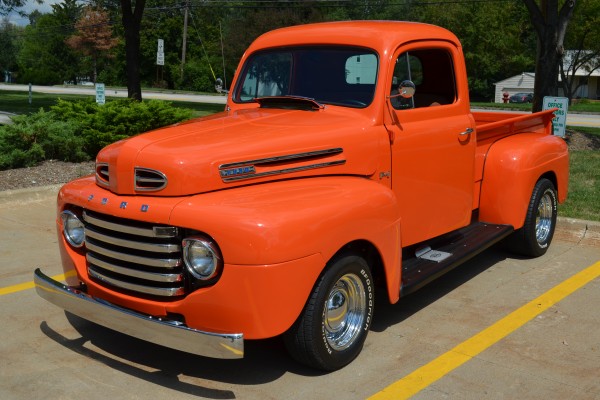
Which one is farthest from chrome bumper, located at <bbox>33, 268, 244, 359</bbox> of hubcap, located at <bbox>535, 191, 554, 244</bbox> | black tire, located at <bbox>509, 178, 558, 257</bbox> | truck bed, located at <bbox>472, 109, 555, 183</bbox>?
hubcap, located at <bbox>535, 191, 554, 244</bbox>

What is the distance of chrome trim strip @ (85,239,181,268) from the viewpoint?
12.1ft

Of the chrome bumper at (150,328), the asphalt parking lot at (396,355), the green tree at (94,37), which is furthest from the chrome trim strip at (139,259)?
the green tree at (94,37)

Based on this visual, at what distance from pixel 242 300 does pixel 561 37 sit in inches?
491

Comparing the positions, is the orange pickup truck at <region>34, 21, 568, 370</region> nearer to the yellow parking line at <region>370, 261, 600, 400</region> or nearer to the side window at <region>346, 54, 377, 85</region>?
the side window at <region>346, 54, 377, 85</region>

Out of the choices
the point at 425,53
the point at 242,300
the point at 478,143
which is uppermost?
the point at 425,53

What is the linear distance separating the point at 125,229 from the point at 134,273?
0.25 m

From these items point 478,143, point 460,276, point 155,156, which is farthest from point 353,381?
point 478,143

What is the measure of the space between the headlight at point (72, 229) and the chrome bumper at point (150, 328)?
0.31 m

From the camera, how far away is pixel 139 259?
12.5 ft

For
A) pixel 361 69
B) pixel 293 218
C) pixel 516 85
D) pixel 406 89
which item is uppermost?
pixel 516 85

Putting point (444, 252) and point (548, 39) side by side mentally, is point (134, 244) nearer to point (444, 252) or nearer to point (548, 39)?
point (444, 252)

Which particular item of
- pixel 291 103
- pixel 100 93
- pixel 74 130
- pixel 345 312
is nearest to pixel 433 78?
pixel 291 103

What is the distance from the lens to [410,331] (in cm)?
479

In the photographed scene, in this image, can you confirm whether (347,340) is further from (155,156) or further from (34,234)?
(34,234)
